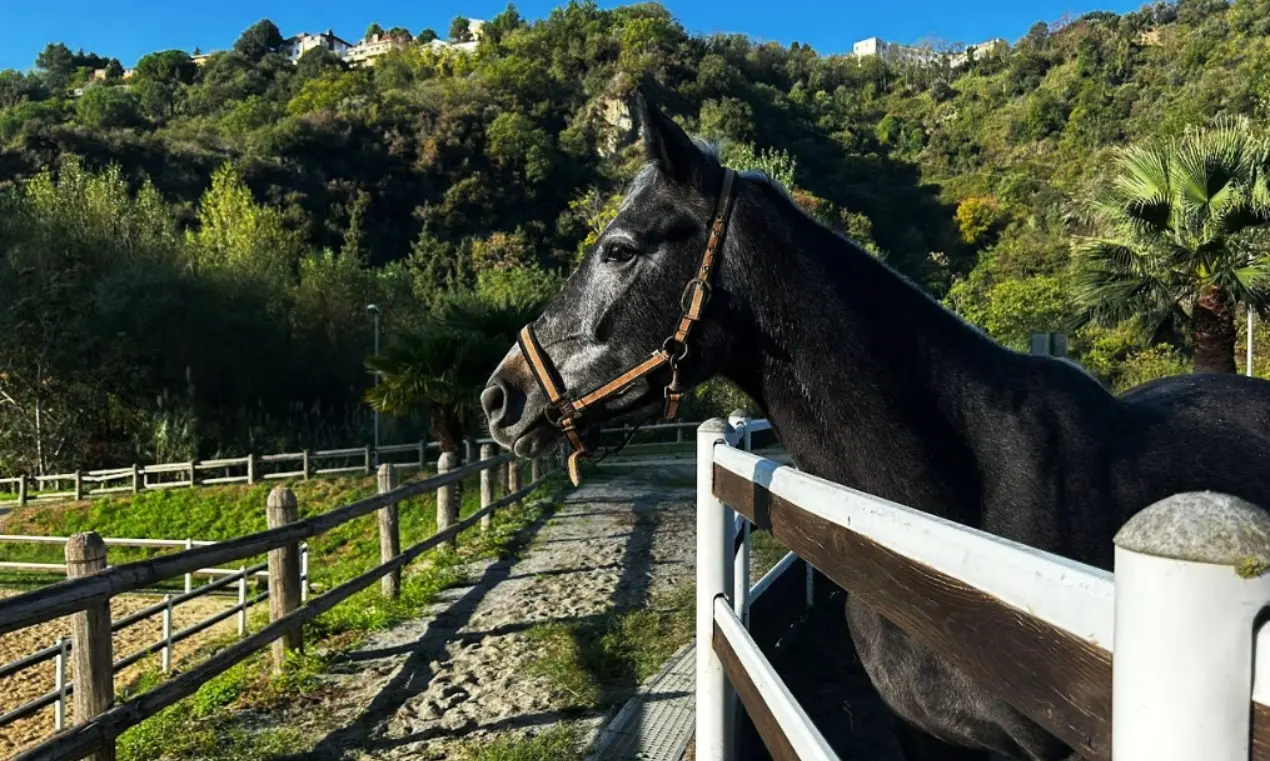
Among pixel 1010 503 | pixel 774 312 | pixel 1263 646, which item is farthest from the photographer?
pixel 774 312

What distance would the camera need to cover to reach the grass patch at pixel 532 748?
12.6 ft

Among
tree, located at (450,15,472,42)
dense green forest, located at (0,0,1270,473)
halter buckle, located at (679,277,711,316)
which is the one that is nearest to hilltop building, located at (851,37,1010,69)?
dense green forest, located at (0,0,1270,473)

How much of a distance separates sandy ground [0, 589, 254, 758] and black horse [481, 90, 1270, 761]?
7184mm

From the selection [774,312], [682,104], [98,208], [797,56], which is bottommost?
[774,312]

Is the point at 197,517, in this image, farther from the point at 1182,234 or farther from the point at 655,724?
the point at 1182,234

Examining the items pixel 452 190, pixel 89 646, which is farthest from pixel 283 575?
pixel 452 190

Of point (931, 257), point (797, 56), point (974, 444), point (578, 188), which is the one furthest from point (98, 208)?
point (797, 56)

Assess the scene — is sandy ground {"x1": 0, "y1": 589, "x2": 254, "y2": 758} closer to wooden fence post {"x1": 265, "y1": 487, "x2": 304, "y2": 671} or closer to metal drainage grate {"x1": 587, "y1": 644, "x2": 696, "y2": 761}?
wooden fence post {"x1": 265, "y1": 487, "x2": 304, "y2": 671}

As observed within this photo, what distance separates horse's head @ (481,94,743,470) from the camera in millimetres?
2178

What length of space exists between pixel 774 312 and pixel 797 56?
114m

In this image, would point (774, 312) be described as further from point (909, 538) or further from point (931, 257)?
point (931, 257)

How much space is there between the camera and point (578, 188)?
58.8 m

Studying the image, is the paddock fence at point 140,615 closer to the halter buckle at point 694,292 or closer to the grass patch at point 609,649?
the grass patch at point 609,649

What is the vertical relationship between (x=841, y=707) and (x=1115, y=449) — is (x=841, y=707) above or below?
below
